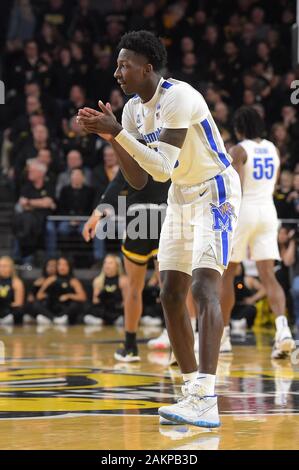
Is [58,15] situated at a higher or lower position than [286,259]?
higher

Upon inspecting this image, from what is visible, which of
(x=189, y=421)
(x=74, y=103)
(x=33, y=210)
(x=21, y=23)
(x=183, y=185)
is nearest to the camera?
(x=189, y=421)

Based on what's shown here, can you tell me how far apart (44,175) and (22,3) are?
5.42 meters

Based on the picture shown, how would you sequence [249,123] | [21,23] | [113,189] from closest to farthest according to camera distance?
[113,189] < [249,123] < [21,23]

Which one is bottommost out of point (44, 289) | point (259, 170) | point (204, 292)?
point (44, 289)

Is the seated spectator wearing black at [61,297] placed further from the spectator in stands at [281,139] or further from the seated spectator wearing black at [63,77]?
the seated spectator wearing black at [63,77]

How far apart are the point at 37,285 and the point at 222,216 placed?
861cm

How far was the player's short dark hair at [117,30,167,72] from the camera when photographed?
5391 mm

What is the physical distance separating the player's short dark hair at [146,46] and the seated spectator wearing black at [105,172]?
8.72 meters

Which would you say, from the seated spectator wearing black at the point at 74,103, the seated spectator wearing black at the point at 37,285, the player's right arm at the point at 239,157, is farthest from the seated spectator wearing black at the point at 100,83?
the player's right arm at the point at 239,157

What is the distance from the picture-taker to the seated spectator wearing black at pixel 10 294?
13367 millimetres

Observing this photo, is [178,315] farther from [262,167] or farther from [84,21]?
[84,21]

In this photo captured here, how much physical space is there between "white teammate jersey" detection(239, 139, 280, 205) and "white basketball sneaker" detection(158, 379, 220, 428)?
4175 mm

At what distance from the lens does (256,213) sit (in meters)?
9.09

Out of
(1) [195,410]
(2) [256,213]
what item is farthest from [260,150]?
(1) [195,410]
